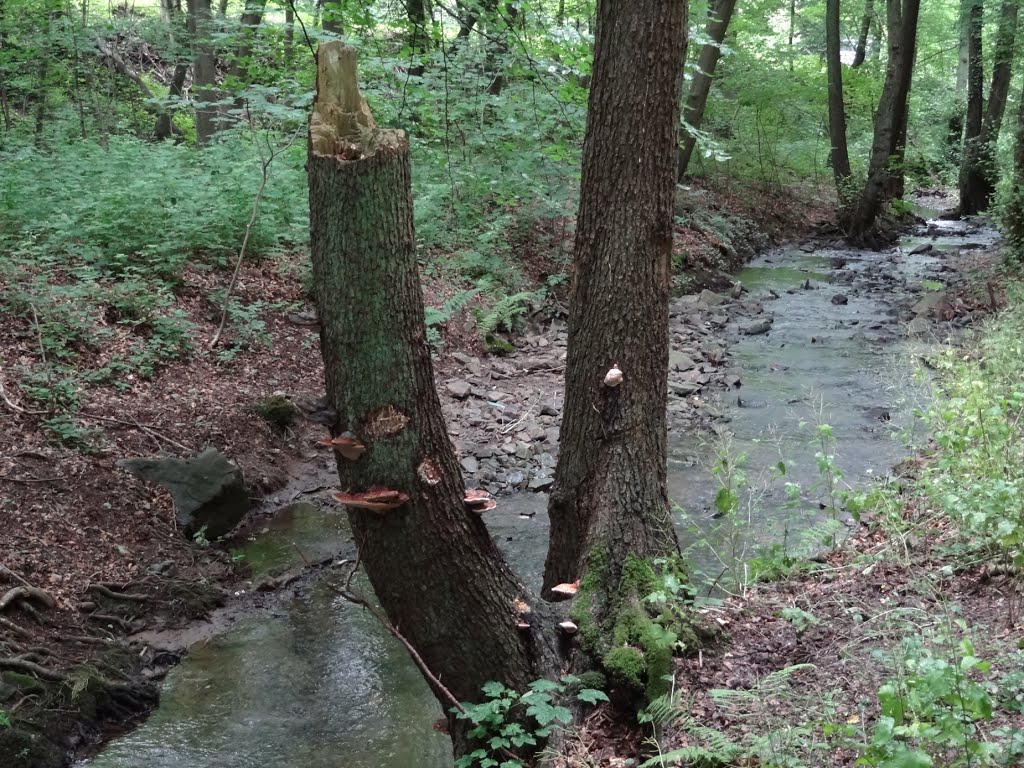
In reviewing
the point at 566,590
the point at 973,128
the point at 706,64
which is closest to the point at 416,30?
the point at 566,590

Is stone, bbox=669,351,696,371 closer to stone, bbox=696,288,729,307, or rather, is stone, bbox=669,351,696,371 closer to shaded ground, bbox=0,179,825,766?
shaded ground, bbox=0,179,825,766

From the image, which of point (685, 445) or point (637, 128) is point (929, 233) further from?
point (637, 128)

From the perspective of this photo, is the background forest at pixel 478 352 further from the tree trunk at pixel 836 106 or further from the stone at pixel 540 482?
the tree trunk at pixel 836 106

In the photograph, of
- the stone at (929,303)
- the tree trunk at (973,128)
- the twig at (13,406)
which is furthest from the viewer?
the tree trunk at (973,128)

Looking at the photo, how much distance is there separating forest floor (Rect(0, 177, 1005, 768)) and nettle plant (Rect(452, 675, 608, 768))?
57 cm

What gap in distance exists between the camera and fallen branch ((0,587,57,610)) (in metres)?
4.78

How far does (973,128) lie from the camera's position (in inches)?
803

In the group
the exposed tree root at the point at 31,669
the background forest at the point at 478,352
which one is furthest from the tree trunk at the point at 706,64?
the exposed tree root at the point at 31,669

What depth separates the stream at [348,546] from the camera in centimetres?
444

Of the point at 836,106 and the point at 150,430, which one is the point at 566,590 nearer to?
the point at 150,430

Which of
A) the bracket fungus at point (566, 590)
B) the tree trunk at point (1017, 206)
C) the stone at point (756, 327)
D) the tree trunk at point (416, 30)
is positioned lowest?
the bracket fungus at point (566, 590)

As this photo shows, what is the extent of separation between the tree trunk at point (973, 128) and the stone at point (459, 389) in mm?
15220

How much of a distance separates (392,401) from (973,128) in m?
22.1

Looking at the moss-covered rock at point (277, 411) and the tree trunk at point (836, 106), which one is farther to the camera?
the tree trunk at point (836, 106)
